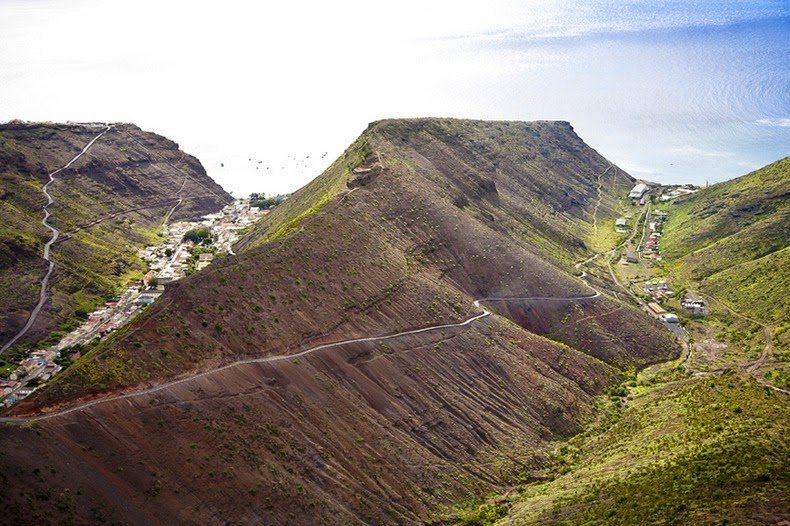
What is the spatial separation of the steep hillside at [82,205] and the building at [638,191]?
57470 millimetres

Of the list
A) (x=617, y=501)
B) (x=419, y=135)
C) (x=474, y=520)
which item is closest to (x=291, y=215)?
(x=419, y=135)

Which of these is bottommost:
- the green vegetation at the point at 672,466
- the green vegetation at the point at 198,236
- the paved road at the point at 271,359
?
the green vegetation at the point at 672,466

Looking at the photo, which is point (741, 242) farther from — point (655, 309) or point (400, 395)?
point (400, 395)

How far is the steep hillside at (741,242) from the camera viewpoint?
69.1m

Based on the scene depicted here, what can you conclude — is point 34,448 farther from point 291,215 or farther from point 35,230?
point 35,230

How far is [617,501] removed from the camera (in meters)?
37.6

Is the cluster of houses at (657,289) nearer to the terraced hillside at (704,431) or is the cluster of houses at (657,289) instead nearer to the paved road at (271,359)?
the terraced hillside at (704,431)

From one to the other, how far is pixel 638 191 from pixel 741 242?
3350cm

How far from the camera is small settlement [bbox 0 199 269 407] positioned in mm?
60594

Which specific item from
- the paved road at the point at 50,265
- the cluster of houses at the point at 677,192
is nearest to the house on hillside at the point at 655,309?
the cluster of houses at the point at 677,192

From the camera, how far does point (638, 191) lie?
367 ft

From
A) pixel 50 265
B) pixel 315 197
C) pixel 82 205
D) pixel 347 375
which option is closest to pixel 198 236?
pixel 82 205

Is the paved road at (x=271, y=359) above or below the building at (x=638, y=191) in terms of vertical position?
below

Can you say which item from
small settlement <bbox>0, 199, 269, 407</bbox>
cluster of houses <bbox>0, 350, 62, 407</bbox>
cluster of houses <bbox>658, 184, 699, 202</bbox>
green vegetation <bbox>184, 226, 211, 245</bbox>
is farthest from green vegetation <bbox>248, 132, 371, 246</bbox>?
cluster of houses <bbox>658, 184, 699, 202</bbox>
